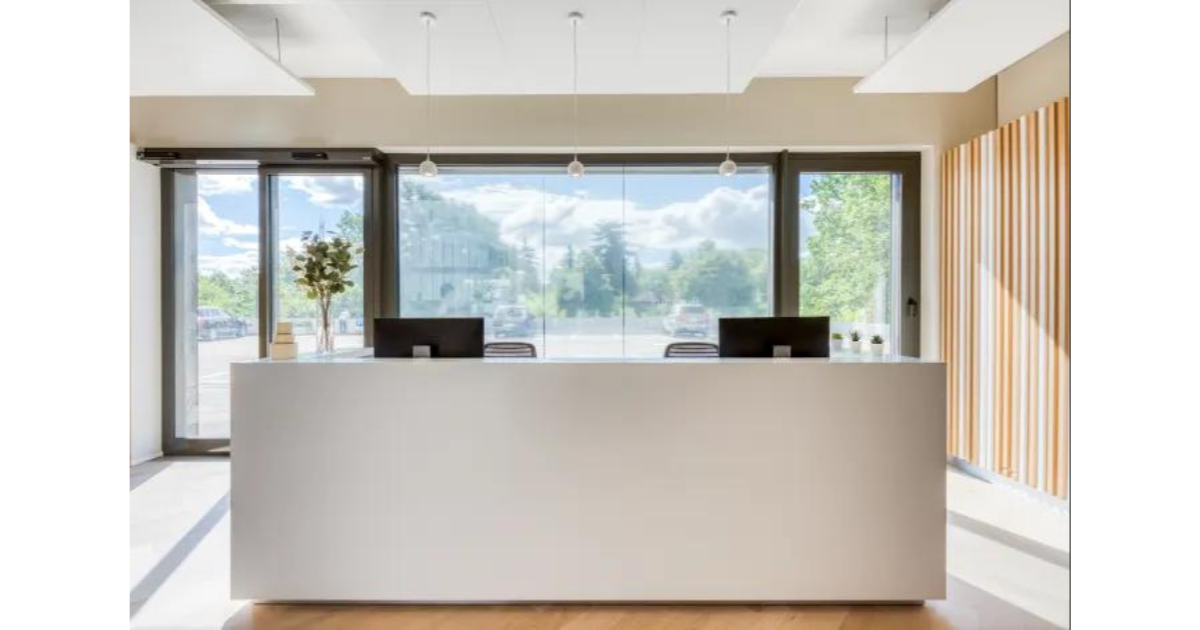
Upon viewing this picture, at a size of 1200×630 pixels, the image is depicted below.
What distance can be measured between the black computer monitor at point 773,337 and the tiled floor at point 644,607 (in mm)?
1050

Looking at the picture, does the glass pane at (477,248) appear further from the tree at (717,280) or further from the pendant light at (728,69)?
Answer: the pendant light at (728,69)

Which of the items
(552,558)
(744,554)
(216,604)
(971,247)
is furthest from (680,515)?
(971,247)

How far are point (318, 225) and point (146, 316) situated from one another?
1.47 metres

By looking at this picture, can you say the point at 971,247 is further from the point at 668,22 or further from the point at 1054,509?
the point at 668,22

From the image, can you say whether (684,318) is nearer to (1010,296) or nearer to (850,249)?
(850,249)

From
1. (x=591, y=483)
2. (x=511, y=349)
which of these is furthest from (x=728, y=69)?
(x=591, y=483)

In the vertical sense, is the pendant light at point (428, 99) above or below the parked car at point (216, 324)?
above

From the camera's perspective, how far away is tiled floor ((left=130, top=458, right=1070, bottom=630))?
2.31 m

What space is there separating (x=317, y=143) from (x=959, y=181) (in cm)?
478

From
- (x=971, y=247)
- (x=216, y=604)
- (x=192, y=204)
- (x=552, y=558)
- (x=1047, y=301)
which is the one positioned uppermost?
(x=192, y=204)

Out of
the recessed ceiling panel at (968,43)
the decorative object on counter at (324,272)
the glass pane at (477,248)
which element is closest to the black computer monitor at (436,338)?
the decorative object on counter at (324,272)

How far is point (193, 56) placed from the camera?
3.25m

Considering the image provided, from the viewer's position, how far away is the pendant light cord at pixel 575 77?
120 inches
